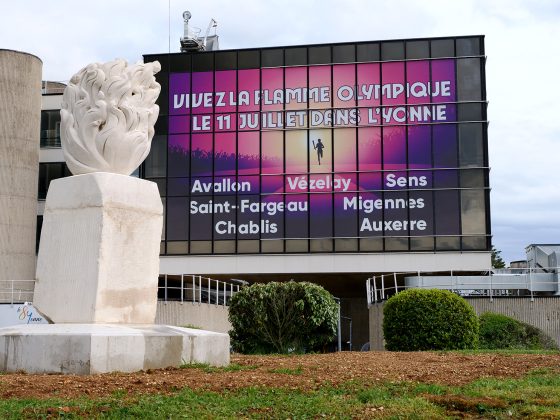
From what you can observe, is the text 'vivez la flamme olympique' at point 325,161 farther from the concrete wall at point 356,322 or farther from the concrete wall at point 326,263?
the concrete wall at point 356,322

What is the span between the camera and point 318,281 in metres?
43.7

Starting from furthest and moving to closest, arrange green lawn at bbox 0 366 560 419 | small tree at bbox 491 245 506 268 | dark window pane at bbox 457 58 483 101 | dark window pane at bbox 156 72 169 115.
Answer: small tree at bbox 491 245 506 268, dark window pane at bbox 156 72 169 115, dark window pane at bbox 457 58 483 101, green lawn at bbox 0 366 560 419

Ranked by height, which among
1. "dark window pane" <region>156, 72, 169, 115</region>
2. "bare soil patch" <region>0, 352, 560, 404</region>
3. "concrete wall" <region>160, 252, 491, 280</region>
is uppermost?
"dark window pane" <region>156, 72, 169, 115</region>

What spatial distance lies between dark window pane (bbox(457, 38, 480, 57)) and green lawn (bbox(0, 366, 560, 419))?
108 ft

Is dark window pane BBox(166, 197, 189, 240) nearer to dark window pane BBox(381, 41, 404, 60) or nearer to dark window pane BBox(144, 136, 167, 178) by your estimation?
dark window pane BBox(144, 136, 167, 178)

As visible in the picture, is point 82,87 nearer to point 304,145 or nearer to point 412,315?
point 412,315

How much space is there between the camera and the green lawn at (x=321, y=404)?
309 inches

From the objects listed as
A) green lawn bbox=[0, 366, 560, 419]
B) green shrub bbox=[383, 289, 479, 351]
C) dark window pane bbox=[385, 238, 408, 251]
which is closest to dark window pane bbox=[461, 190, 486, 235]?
dark window pane bbox=[385, 238, 408, 251]

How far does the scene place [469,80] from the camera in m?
40.2

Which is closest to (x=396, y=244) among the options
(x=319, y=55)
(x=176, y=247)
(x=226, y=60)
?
(x=319, y=55)

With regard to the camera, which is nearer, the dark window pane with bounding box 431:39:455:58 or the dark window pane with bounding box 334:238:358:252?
the dark window pane with bounding box 334:238:358:252

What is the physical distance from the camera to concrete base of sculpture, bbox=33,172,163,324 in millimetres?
12086

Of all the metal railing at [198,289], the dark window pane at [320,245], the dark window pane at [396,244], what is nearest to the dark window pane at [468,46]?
the dark window pane at [396,244]

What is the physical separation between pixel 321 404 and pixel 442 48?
34.4 metres
